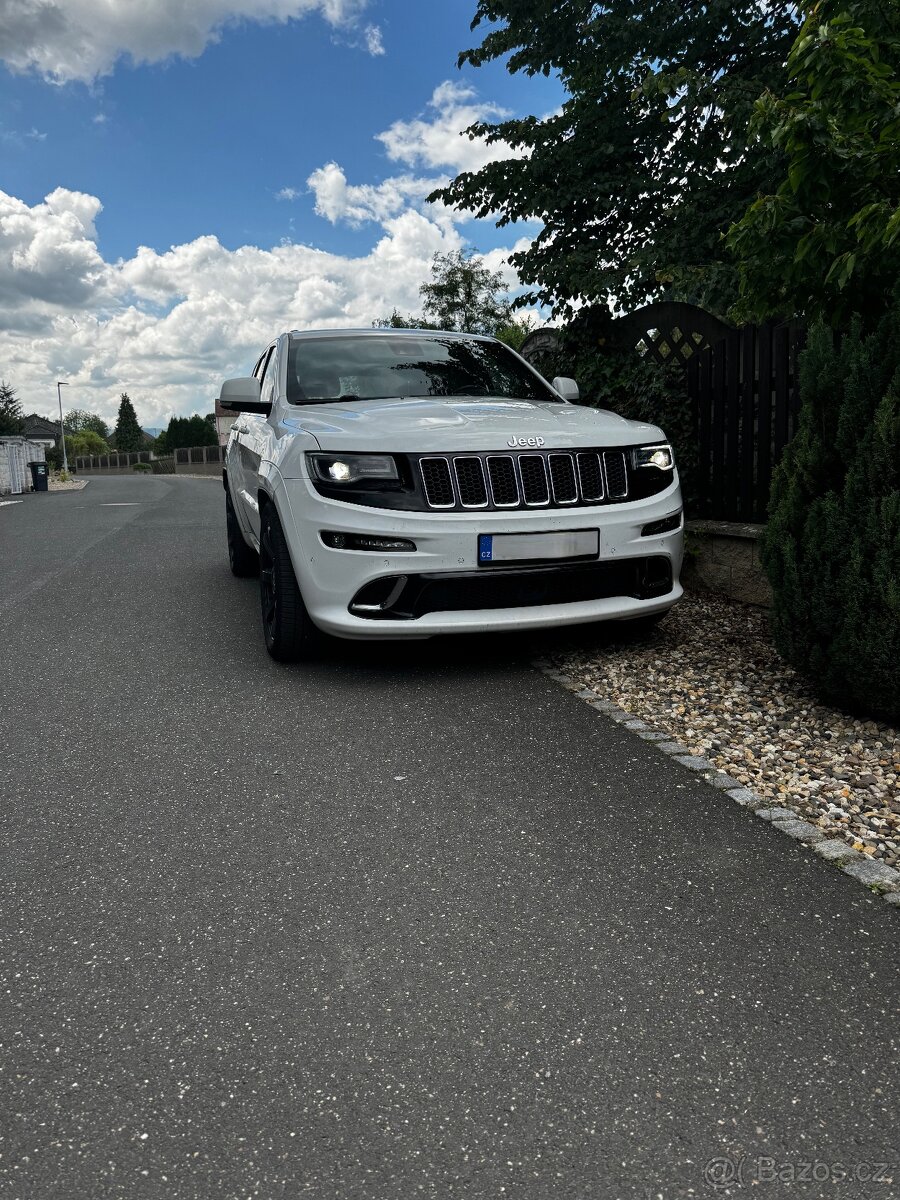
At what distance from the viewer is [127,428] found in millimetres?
152250

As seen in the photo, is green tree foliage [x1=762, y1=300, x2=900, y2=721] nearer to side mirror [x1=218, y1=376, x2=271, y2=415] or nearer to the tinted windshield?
the tinted windshield

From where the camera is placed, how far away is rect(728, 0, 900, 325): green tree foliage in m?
3.98

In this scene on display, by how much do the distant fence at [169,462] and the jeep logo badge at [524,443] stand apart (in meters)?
52.3

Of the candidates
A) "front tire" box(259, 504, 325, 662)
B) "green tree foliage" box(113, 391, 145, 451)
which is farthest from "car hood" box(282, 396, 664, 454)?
"green tree foliage" box(113, 391, 145, 451)

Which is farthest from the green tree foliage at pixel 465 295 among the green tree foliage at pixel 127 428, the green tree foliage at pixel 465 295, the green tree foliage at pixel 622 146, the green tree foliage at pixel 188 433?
the green tree foliage at pixel 127 428

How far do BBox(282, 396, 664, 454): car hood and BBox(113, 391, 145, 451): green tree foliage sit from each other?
515 feet

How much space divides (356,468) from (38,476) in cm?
3380

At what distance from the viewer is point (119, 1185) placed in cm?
169

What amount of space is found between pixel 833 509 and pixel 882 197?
1.47 m

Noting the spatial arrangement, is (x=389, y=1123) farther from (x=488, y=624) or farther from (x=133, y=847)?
(x=488, y=624)

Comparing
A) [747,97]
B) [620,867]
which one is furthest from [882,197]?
[747,97]

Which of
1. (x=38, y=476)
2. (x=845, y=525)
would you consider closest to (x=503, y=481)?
(x=845, y=525)

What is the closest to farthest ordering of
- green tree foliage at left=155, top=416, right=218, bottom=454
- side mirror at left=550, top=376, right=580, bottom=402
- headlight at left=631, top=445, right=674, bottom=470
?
headlight at left=631, top=445, right=674, bottom=470
side mirror at left=550, top=376, right=580, bottom=402
green tree foliage at left=155, top=416, right=218, bottom=454

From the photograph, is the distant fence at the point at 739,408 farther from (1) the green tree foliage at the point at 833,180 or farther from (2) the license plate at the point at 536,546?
(2) the license plate at the point at 536,546
